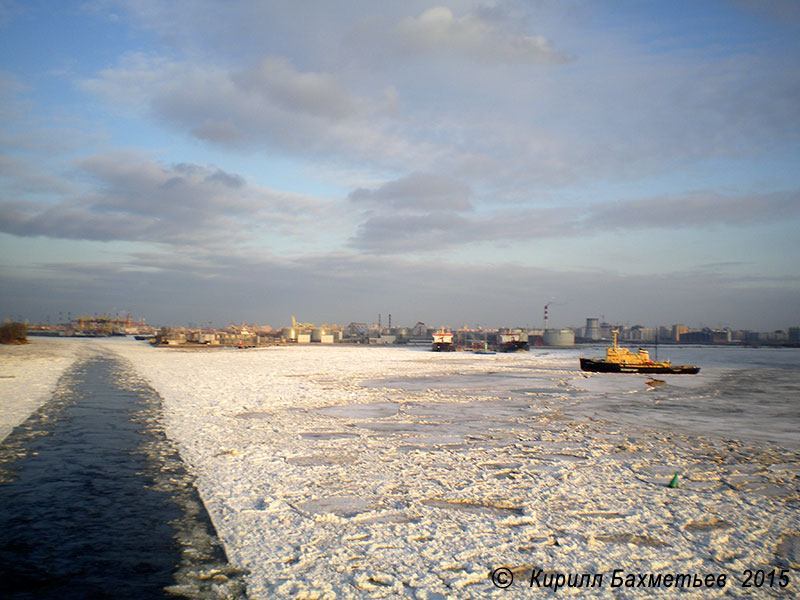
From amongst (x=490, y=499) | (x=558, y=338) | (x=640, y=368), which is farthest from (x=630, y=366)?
(x=558, y=338)

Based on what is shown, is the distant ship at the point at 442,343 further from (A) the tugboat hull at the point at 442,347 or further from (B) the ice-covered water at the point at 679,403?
(B) the ice-covered water at the point at 679,403

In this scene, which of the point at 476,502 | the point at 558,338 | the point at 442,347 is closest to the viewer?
the point at 476,502

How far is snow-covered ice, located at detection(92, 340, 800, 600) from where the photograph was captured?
18.3 ft

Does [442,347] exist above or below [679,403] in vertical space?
below

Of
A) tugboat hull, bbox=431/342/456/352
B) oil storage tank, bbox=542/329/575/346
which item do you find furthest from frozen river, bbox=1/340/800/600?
oil storage tank, bbox=542/329/575/346

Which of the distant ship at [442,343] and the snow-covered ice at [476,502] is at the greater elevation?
the snow-covered ice at [476,502]

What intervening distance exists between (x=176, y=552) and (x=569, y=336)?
580ft

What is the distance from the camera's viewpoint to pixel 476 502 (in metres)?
7.88

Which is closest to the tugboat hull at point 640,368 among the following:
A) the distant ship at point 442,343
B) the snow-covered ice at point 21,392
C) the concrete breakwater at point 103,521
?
the concrete breakwater at point 103,521

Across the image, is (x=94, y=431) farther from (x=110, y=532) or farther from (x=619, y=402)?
(x=619, y=402)

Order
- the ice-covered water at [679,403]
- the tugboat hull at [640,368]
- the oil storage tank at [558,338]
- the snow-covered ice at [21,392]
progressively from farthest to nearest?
the oil storage tank at [558,338] → the tugboat hull at [640,368] → the ice-covered water at [679,403] → the snow-covered ice at [21,392]

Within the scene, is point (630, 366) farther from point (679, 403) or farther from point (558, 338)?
point (558, 338)

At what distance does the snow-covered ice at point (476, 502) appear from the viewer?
5.59 meters

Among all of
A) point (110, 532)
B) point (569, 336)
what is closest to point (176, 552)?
point (110, 532)
